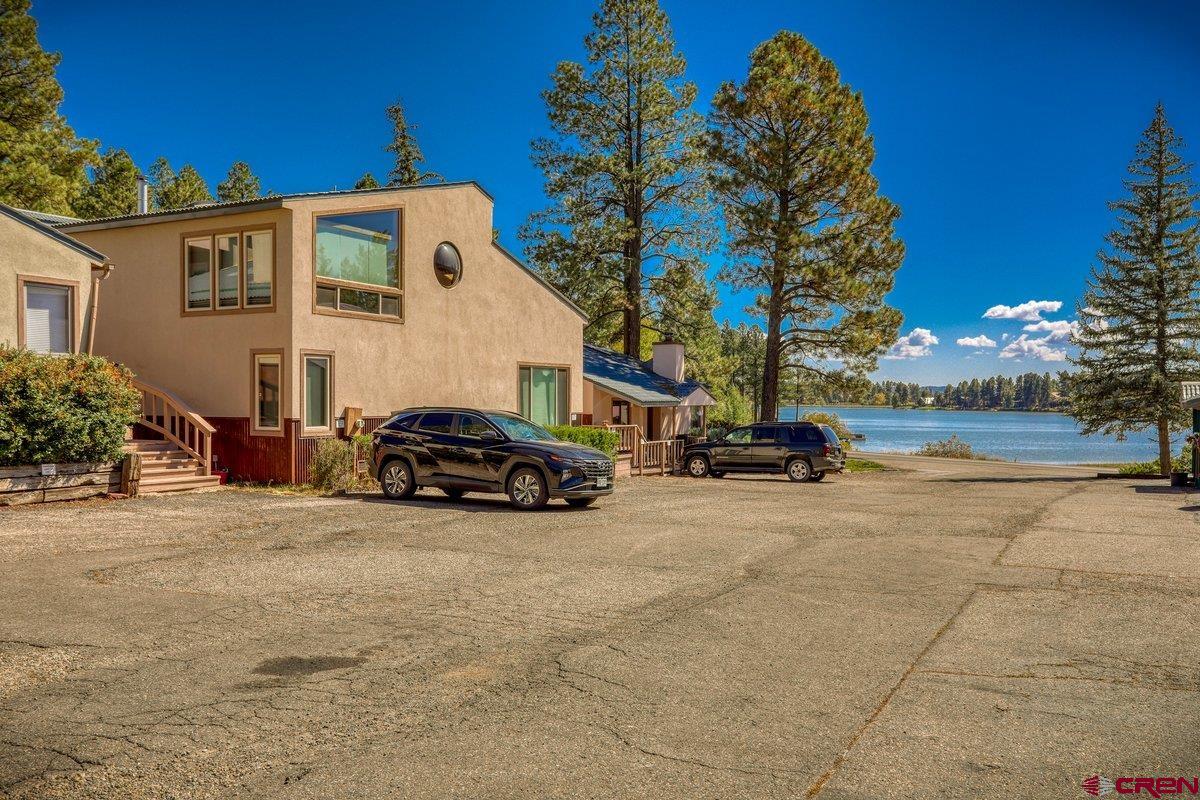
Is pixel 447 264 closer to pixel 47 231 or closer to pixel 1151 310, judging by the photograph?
pixel 47 231

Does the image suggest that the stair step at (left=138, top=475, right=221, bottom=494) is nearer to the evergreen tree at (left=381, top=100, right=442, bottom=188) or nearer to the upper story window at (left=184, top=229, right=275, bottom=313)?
the upper story window at (left=184, top=229, right=275, bottom=313)

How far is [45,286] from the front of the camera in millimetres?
17922

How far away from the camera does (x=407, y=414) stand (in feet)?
57.0

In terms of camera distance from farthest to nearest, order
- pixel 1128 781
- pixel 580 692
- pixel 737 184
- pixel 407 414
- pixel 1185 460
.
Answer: pixel 737 184
pixel 1185 460
pixel 407 414
pixel 580 692
pixel 1128 781

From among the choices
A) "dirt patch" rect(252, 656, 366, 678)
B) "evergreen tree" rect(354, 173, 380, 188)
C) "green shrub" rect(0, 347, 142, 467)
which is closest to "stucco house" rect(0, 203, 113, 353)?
"green shrub" rect(0, 347, 142, 467)

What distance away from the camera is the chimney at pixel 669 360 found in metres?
36.6

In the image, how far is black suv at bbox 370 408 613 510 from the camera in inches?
623

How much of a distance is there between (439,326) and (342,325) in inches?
133

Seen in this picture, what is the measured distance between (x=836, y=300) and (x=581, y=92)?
46.9 feet

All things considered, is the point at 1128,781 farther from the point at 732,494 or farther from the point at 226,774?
the point at 732,494

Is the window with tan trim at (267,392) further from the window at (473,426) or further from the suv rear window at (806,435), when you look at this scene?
the suv rear window at (806,435)

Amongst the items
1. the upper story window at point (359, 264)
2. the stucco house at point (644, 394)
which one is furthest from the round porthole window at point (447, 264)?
the stucco house at point (644, 394)

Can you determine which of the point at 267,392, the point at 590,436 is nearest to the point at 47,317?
the point at 267,392

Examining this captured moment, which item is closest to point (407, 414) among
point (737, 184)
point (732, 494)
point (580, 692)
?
point (732, 494)
